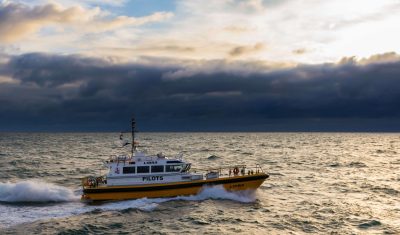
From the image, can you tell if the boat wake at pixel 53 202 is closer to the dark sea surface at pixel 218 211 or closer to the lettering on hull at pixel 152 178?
the dark sea surface at pixel 218 211

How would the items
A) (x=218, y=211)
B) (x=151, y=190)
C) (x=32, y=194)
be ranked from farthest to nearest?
(x=32, y=194) → (x=151, y=190) → (x=218, y=211)

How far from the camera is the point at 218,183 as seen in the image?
34.2 meters

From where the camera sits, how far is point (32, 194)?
35.0 metres

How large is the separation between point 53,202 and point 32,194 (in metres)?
2.70

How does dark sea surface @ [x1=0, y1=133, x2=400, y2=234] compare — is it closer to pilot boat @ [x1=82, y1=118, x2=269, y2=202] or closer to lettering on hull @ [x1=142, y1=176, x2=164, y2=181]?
pilot boat @ [x1=82, y1=118, x2=269, y2=202]

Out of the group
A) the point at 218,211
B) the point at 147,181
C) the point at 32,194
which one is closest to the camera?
the point at 218,211

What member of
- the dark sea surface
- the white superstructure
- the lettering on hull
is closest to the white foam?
the dark sea surface

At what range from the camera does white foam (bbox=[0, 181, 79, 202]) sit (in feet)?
113

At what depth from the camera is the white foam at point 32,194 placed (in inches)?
1358

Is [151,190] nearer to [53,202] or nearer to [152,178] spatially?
[152,178]

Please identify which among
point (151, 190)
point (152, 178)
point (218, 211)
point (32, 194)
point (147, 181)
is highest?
point (152, 178)

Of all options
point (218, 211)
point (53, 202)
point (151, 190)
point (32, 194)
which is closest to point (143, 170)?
point (151, 190)

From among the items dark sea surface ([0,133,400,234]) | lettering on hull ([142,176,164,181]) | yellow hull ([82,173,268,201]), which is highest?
lettering on hull ([142,176,164,181])

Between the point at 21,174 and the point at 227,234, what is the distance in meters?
36.9
